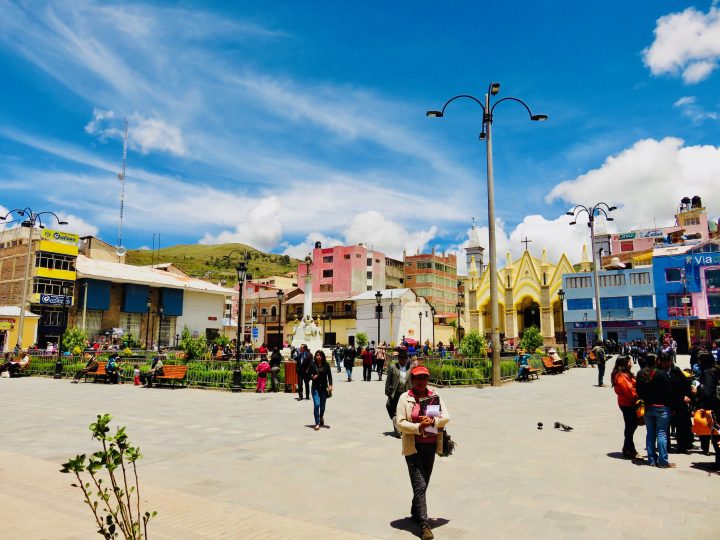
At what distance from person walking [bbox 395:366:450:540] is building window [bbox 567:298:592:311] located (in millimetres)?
55541

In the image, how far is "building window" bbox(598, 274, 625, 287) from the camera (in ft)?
171

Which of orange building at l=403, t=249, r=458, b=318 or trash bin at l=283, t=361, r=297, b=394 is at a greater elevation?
orange building at l=403, t=249, r=458, b=318

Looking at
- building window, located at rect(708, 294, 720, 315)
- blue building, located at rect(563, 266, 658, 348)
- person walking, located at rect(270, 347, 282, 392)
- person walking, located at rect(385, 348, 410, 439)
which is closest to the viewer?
person walking, located at rect(385, 348, 410, 439)

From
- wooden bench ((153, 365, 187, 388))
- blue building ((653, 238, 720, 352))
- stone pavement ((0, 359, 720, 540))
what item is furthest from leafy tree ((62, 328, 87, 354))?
blue building ((653, 238, 720, 352))

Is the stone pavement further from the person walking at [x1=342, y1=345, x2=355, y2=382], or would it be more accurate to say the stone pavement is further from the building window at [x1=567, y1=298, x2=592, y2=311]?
the building window at [x1=567, y1=298, x2=592, y2=311]

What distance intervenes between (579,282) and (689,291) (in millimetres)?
11228

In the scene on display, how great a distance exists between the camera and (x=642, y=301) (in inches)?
1992

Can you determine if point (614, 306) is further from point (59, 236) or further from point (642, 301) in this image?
point (59, 236)

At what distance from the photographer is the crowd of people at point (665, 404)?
22.7 feet

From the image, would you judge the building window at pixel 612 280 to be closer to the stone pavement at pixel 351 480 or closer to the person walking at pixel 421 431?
the stone pavement at pixel 351 480

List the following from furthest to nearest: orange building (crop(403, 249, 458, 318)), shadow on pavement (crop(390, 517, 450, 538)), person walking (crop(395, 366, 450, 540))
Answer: orange building (crop(403, 249, 458, 318)) < shadow on pavement (crop(390, 517, 450, 538)) < person walking (crop(395, 366, 450, 540))

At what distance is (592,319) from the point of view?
2124 inches

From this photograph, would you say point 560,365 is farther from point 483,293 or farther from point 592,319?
point 483,293

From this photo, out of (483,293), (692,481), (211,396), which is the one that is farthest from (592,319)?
(692,481)
